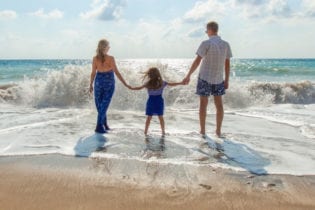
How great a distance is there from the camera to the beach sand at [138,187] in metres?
3.58

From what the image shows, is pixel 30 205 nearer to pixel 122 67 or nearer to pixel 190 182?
pixel 190 182

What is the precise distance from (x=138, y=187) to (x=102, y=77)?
10.8ft

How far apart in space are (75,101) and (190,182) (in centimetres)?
893

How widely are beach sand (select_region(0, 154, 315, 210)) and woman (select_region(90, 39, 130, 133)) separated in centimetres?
201

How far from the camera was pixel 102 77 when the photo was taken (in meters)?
6.89

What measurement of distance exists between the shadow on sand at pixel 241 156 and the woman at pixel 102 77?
76.1 inches

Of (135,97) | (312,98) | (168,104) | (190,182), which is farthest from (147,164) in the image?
(312,98)

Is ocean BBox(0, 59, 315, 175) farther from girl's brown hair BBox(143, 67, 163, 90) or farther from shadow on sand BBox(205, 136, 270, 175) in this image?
girl's brown hair BBox(143, 67, 163, 90)

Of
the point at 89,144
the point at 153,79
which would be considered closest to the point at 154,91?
the point at 153,79

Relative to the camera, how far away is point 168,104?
12750 mm

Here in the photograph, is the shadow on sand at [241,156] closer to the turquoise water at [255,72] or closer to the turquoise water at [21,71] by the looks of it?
the turquoise water at [255,72]

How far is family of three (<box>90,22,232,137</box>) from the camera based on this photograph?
21.0 ft

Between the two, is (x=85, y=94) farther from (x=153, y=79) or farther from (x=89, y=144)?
(x=89, y=144)

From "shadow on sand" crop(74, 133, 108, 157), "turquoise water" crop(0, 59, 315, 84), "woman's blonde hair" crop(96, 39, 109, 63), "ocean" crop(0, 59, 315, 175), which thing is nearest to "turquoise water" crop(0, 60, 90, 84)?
"turquoise water" crop(0, 59, 315, 84)
